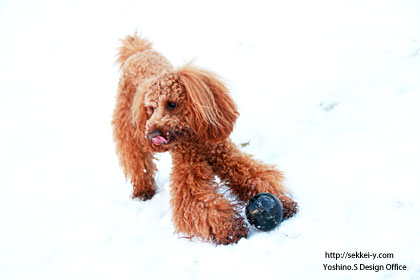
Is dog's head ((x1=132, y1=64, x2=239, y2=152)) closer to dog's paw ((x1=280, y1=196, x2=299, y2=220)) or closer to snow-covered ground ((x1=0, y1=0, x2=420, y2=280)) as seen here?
dog's paw ((x1=280, y1=196, x2=299, y2=220))

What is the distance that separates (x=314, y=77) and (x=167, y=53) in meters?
3.43

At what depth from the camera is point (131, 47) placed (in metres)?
3.65

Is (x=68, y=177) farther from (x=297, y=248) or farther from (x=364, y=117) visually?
(x=364, y=117)

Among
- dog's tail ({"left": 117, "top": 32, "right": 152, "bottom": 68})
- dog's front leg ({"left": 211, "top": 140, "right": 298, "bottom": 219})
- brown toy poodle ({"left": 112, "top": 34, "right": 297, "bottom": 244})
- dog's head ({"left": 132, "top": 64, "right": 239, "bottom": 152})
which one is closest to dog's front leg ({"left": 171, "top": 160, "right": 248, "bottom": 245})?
brown toy poodle ({"left": 112, "top": 34, "right": 297, "bottom": 244})

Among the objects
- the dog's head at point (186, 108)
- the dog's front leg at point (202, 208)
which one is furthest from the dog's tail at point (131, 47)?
the dog's front leg at point (202, 208)

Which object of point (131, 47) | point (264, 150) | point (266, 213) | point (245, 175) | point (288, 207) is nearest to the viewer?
point (266, 213)

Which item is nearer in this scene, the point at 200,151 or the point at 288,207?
the point at 288,207

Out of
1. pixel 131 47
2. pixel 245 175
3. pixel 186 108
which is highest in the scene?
pixel 131 47

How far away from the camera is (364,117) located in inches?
120

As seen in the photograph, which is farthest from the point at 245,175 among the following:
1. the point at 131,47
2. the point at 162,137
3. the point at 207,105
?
the point at 131,47

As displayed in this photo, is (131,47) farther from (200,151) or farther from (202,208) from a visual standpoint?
(202,208)

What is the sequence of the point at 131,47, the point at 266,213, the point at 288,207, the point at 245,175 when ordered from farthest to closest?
the point at 131,47 < the point at 245,175 < the point at 288,207 < the point at 266,213

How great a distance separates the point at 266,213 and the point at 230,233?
27 cm

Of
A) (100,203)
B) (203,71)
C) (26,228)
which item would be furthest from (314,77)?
(26,228)
